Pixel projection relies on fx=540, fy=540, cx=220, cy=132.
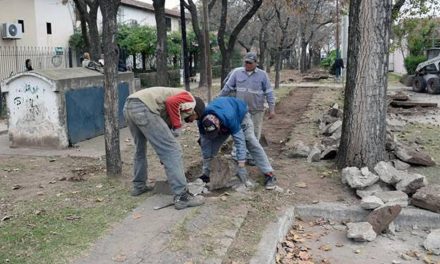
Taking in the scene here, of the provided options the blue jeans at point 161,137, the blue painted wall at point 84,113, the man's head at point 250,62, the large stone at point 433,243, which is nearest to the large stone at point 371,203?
the large stone at point 433,243

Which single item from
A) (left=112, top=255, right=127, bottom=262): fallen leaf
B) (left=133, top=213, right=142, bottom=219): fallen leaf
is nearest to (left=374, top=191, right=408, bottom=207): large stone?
(left=133, top=213, right=142, bottom=219): fallen leaf

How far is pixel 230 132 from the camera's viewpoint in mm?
6039

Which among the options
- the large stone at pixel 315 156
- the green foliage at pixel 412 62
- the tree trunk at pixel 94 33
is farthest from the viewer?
the green foliage at pixel 412 62

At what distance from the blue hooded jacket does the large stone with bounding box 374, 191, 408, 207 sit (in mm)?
Answer: 1624

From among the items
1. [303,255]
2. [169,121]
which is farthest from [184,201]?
[303,255]

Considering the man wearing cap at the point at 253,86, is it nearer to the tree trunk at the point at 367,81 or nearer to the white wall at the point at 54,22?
the tree trunk at the point at 367,81

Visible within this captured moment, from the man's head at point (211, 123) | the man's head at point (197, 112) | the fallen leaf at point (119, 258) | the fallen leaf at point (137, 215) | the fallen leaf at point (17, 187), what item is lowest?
the fallen leaf at point (17, 187)

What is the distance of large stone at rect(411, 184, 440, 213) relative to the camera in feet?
19.0

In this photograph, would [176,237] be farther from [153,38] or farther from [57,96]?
[153,38]

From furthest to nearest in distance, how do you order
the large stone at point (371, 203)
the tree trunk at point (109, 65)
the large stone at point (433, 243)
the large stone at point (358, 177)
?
1. the tree trunk at point (109, 65)
2. the large stone at point (358, 177)
3. the large stone at point (371, 203)
4. the large stone at point (433, 243)

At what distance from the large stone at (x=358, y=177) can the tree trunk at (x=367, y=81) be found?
433 mm

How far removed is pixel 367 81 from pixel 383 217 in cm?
208

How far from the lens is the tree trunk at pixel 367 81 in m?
6.81

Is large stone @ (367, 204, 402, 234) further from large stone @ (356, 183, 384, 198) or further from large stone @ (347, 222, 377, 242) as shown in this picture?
large stone @ (356, 183, 384, 198)
